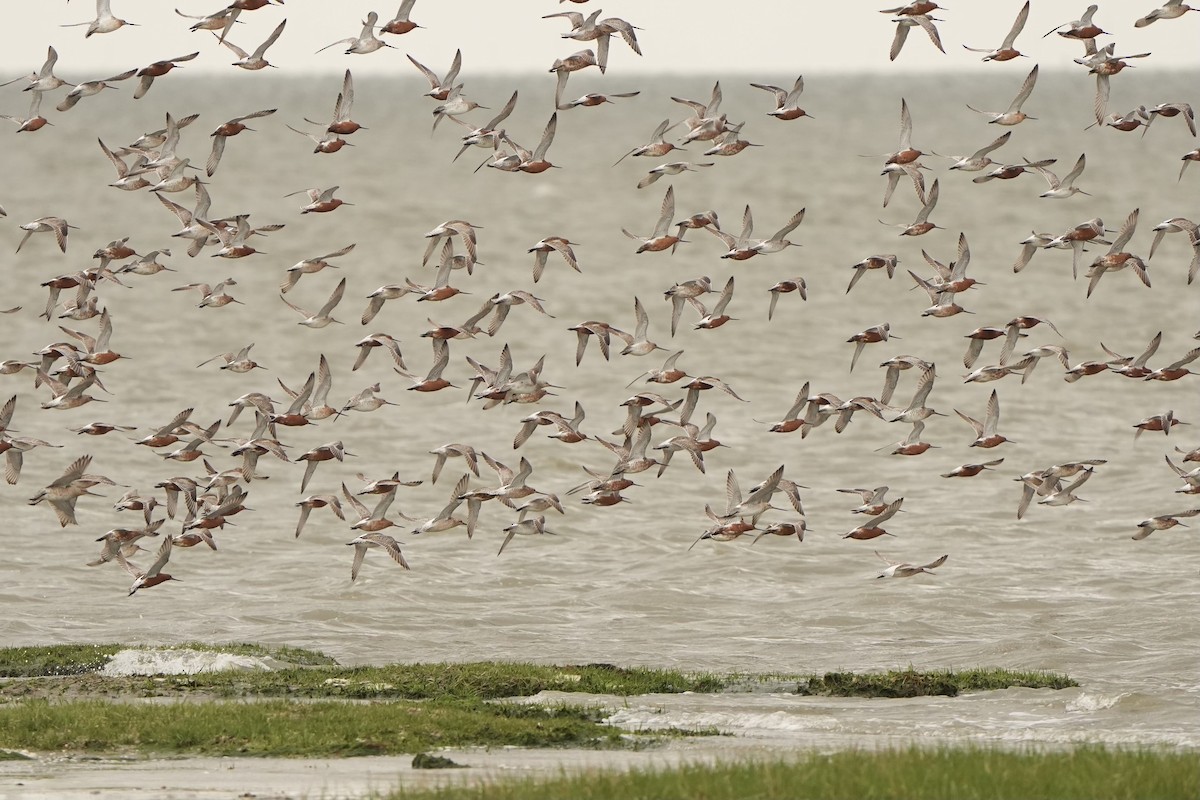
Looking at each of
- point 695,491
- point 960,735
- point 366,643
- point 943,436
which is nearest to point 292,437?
point 695,491

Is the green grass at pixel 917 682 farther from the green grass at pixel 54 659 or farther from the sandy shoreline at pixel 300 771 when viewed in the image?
the green grass at pixel 54 659

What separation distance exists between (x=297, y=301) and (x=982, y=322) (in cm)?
2348

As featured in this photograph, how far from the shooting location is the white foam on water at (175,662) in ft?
75.8

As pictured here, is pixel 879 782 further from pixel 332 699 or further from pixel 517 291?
pixel 517 291

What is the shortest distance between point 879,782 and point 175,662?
11.6 meters

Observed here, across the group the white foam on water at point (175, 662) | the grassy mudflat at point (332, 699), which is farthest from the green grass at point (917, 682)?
the white foam on water at point (175, 662)

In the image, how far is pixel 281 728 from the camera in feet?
61.0

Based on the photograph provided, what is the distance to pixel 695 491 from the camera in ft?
129

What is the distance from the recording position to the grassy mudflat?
18266 millimetres

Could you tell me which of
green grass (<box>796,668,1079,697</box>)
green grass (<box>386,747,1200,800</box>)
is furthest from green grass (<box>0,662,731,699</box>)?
green grass (<box>386,747,1200,800</box>)

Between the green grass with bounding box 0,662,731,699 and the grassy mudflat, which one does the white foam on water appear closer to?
the grassy mudflat

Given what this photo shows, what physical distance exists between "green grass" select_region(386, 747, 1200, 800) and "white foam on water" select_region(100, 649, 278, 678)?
8662 millimetres

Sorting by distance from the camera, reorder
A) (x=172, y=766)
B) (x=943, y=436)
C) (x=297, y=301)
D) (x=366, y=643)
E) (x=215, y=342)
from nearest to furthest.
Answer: (x=172, y=766), (x=366, y=643), (x=943, y=436), (x=215, y=342), (x=297, y=301)

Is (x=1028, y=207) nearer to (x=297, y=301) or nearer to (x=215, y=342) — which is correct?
(x=297, y=301)
